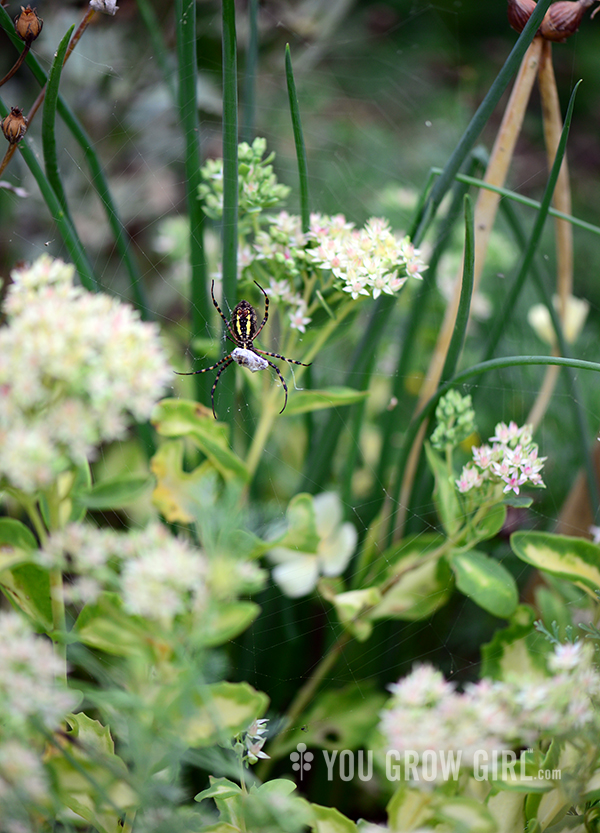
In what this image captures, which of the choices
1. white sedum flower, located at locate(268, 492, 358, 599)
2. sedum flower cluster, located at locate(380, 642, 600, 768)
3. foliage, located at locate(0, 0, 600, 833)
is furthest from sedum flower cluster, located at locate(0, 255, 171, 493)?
white sedum flower, located at locate(268, 492, 358, 599)

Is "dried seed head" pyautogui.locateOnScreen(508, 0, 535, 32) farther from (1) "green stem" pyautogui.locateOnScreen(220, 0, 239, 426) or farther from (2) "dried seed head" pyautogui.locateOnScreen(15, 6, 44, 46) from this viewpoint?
(2) "dried seed head" pyautogui.locateOnScreen(15, 6, 44, 46)

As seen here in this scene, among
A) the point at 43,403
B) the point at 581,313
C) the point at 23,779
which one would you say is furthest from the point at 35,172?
the point at 581,313

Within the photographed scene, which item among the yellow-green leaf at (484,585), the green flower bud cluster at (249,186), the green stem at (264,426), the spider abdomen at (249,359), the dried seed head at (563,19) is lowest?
the yellow-green leaf at (484,585)

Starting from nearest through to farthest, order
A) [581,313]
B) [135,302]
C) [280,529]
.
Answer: [280,529]
[135,302]
[581,313]

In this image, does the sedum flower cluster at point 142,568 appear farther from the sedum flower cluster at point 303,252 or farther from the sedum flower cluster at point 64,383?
the sedum flower cluster at point 303,252

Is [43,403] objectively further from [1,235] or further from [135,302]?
[1,235]

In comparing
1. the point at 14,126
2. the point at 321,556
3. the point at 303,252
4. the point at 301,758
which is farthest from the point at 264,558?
the point at 14,126

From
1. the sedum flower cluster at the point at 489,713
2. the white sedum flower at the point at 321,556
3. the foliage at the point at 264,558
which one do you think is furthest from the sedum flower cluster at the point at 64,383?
the white sedum flower at the point at 321,556
